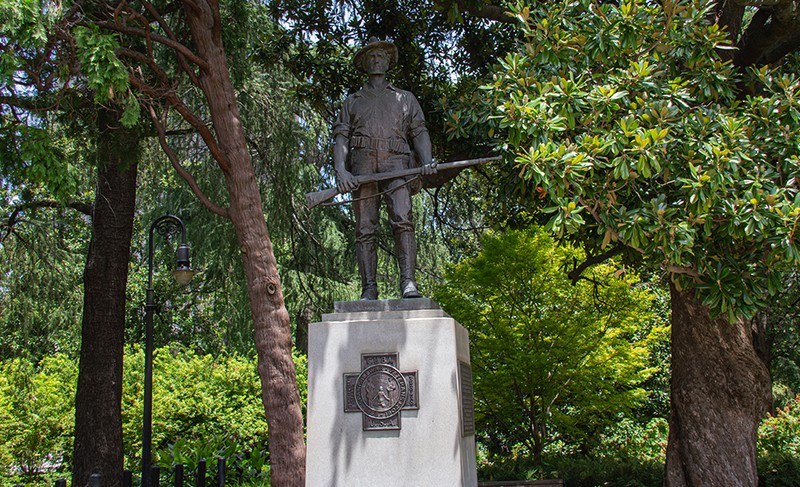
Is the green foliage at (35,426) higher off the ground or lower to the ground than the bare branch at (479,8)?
lower

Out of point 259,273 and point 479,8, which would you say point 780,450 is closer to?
point 479,8

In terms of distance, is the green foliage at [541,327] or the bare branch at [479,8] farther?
the green foliage at [541,327]

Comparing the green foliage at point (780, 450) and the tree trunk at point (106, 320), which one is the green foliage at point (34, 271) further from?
the green foliage at point (780, 450)

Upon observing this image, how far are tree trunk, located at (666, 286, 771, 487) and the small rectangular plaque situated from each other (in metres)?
3.49

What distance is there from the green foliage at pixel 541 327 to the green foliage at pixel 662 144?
4.32 meters

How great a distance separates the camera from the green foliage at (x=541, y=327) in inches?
437

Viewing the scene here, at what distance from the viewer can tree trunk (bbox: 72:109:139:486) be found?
1012 centimetres

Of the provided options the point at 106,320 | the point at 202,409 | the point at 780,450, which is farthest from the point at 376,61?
the point at 780,450

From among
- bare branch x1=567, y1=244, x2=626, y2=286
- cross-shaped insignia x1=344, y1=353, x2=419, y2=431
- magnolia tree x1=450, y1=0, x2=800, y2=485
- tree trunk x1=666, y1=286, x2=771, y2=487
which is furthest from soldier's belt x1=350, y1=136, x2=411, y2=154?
tree trunk x1=666, y1=286, x2=771, y2=487

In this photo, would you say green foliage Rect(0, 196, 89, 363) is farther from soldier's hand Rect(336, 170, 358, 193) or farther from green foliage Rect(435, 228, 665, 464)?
soldier's hand Rect(336, 170, 358, 193)

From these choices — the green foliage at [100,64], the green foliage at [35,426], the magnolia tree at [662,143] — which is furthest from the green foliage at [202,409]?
the magnolia tree at [662,143]

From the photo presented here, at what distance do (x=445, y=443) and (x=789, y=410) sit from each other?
12451 mm

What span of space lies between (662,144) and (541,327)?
534 centimetres

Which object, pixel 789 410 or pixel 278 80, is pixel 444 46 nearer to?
pixel 278 80
